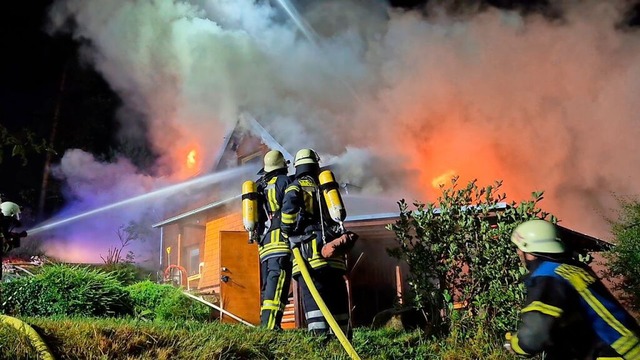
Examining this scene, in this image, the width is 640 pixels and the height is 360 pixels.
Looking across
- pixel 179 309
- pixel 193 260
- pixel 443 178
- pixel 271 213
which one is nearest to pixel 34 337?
pixel 271 213

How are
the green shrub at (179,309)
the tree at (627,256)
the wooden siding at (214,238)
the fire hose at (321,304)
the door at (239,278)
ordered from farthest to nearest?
the wooden siding at (214,238) → the tree at (627,256) → the door at (239,278) → the green shrub at (179,309) → the fire hose at (321,304)

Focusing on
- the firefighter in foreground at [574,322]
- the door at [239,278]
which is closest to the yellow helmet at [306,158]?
the firefighter in foreground at [574,322]

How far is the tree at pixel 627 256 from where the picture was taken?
38.0 ft

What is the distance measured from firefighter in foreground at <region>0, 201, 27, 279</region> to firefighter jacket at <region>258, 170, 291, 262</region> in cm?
305

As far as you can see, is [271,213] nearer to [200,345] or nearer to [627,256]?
[200,345]

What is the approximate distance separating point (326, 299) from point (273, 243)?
0.82 m

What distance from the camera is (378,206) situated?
40.9ft

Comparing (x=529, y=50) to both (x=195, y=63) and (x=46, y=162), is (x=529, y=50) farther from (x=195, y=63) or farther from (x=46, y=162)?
(x=46, y=162)

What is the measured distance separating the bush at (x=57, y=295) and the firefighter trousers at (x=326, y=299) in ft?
9.46

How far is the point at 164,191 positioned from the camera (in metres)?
21.6

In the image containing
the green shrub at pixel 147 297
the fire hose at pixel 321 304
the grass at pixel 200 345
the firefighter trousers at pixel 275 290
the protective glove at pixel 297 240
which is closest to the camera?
the grass at pixel 200 345

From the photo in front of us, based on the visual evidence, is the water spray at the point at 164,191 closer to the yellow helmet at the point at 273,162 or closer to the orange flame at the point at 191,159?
the orange flame at the point at 191,159

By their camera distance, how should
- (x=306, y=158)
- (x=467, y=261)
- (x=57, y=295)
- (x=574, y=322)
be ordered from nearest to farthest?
(x=574, y=322) < (x=467, y=261) < (x=306, y=158) < (x=57, y=295)

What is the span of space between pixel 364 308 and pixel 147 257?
1658 centimetres
